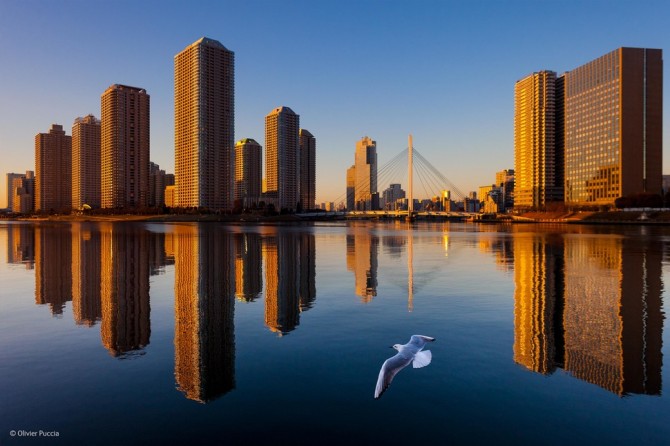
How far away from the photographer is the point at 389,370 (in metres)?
12.3

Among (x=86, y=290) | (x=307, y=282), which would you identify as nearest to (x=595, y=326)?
(x=307, y=282)

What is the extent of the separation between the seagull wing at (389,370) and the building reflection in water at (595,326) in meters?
3.76

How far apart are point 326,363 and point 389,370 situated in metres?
2.24

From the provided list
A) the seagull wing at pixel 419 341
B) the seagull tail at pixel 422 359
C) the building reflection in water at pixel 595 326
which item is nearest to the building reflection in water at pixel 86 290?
the seagull wing at pixel 419 341

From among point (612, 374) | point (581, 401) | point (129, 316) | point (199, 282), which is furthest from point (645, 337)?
point (199, 282)

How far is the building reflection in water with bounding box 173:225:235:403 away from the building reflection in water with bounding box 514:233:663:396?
9.30 meters

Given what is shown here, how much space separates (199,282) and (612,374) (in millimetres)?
23175

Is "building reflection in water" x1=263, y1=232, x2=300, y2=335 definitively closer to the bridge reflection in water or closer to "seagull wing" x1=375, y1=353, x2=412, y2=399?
the bridge reflection in water

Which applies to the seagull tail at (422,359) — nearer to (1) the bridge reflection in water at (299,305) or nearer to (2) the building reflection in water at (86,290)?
(1) the bridge reflection in water at (299,305)

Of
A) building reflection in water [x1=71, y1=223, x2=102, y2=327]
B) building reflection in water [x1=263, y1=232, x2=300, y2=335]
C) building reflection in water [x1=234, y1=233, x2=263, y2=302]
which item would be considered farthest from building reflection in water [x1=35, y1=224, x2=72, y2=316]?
building reflection in water [x1=263, y1=232, x2=300, y2=335]

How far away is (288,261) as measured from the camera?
41.9 metres

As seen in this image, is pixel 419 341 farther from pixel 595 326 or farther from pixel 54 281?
pixel 54 281

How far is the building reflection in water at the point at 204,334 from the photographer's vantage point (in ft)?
39.9

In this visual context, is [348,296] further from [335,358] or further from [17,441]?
[17,441]
